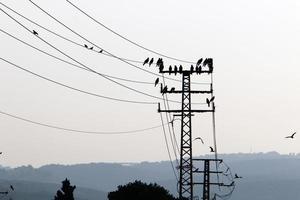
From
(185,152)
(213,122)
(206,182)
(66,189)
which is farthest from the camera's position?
(66,189)

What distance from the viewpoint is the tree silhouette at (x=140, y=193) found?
345 feet

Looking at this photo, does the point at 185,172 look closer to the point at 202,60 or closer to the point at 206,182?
the point at 202,60

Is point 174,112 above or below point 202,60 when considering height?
below

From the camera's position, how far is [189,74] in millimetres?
57312

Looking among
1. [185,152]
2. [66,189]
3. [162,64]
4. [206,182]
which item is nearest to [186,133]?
[185,152]

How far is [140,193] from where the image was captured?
353ft

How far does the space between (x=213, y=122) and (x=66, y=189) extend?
61.9m

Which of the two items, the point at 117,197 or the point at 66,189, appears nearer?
the point at 117,197

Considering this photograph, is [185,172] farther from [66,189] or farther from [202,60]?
[66,189]

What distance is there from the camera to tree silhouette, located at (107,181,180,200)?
105 metres

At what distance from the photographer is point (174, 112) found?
57.6 m

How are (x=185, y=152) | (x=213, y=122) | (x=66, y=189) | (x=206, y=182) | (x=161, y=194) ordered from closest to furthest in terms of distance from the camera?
(x=185, y=152) < (x=213, y=122) < (x=206, y=182) < (x=161, y=194) < (x=66, y=189)

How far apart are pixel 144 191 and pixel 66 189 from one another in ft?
55.6

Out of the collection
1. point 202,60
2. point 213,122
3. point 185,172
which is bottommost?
point 185,172
